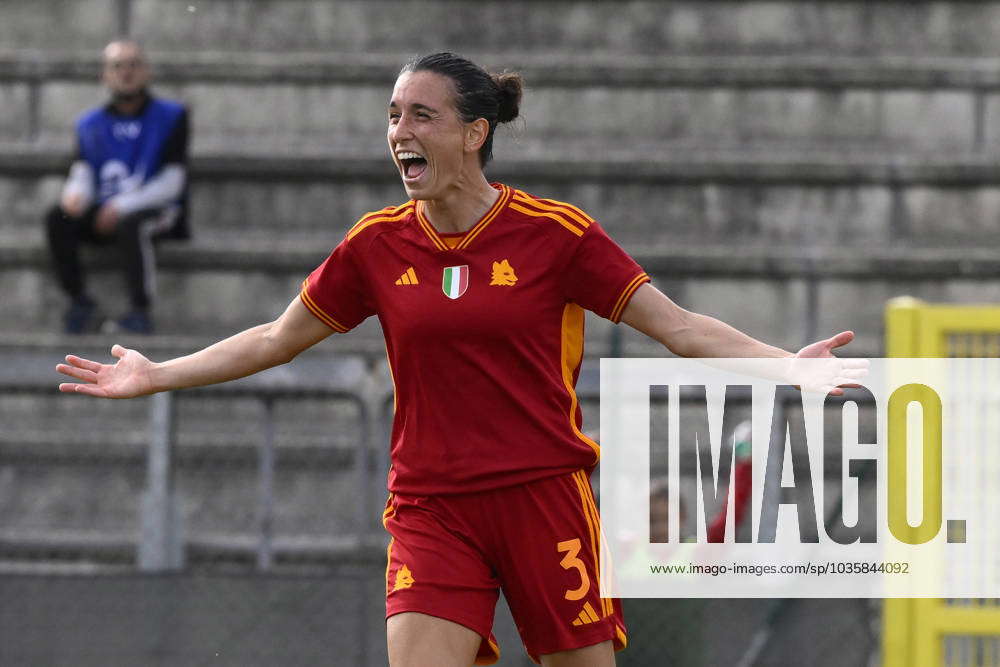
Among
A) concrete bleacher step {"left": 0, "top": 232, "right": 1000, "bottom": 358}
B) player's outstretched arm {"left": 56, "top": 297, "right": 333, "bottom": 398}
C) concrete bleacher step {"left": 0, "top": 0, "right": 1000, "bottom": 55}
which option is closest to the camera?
player's outstretched arm {"left": 56, "top": 297, "right": 333, "bottom": 398}

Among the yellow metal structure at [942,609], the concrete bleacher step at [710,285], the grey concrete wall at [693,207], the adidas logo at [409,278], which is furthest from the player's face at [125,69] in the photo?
the adidas logo at [409,278]

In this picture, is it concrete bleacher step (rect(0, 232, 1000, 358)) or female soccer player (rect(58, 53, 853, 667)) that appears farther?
concrete bleacher step (rect(0, 232, 1000, 358))

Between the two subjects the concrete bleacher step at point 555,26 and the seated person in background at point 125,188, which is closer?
the seated person in background at point 125,188

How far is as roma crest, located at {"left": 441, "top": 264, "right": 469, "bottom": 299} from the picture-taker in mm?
4160

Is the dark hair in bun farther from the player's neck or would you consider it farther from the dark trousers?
the dark trousers

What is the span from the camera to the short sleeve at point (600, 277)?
4.24 m

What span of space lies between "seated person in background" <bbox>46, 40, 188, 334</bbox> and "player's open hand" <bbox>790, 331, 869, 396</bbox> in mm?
5225

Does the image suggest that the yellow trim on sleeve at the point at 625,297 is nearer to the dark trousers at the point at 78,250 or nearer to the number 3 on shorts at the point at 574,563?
the number 3 on shorts at the point at 574,563

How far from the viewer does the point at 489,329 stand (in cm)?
414

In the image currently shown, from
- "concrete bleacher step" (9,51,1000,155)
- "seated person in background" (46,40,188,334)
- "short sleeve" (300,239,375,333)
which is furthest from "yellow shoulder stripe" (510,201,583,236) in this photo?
"concrete bleacher step" (9,51,1000,155)

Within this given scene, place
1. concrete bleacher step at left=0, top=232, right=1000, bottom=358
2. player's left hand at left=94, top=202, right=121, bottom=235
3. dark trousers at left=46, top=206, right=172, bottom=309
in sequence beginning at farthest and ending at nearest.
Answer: concrete bleacher step at left=0, top=232, right=1000, bottom=358 → player's left hand at left=94, top=202, right=121, bottom=235 → dark trousers at left=46, top=206, right=172, bottom=309

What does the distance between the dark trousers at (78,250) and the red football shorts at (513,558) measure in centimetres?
484

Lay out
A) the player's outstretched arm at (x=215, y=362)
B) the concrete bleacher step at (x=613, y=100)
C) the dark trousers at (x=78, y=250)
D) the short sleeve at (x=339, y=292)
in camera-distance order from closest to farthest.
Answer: the short sleeve at (x=339, y=292) < the player's outstretched arm at (x=215, y=362) < the dark trousers at (x=78, y=250) < the concrete bleacher step at (x=613, y=100)

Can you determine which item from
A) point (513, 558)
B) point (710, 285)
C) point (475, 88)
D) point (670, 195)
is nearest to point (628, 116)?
point (670, 195)
